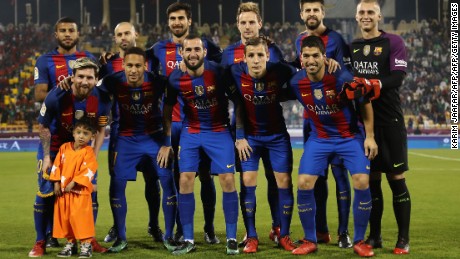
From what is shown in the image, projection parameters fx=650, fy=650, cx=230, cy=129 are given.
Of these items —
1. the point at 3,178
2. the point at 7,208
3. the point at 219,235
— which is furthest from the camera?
the point at 3,178

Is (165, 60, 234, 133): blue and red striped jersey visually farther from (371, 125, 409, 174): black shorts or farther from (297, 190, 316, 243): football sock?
(371, 125, 409, 174): black shorts

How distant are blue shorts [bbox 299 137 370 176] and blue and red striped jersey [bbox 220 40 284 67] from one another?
1.05 meters

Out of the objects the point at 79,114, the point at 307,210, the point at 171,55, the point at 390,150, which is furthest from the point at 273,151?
the point at 79,114

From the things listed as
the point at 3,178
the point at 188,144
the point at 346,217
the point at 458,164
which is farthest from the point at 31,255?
the point at 458,164

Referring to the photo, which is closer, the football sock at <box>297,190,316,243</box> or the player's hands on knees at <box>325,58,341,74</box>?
the player's hands on knees at <box>325,58,341,74</box>

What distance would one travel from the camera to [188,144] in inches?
232

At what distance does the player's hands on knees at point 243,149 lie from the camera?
19.3 feet

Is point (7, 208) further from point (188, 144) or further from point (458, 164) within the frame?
point (458, 164)

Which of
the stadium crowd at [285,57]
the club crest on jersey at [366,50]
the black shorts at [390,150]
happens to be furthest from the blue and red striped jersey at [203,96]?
the stadium crowd at [285,57]

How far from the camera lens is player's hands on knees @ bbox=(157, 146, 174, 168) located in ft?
19.5

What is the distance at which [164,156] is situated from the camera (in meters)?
5.95

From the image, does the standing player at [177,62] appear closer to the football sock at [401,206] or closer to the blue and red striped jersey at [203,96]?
the blue and red striped jersey at [203,96]

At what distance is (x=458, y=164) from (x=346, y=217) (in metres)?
10.7

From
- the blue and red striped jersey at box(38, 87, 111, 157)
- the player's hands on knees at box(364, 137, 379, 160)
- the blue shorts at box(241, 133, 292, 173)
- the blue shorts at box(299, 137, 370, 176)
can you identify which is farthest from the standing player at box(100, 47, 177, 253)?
the player's hands on knees at box(364, 137, 379, 160)
